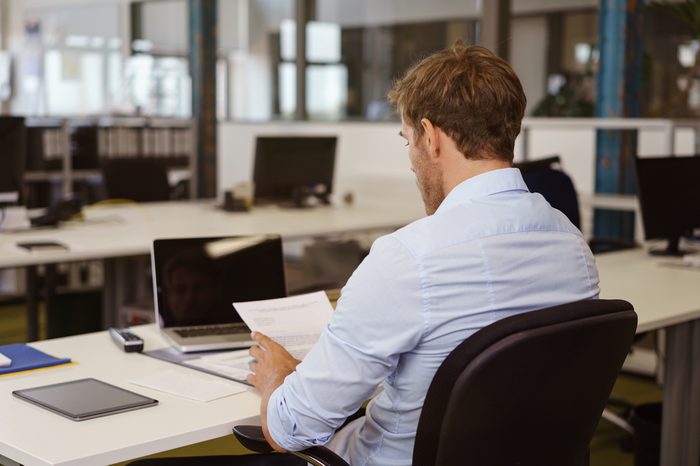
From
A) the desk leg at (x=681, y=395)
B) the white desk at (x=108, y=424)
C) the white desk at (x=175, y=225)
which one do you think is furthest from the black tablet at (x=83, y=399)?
the desk leg at (x=681, y=395)

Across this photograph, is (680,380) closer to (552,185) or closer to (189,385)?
(552,185)

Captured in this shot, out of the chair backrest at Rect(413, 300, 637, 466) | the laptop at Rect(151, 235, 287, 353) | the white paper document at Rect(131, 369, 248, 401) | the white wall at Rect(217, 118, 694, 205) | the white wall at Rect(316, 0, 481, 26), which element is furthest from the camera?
the white wall at Rect(316, 0, 481, 26)

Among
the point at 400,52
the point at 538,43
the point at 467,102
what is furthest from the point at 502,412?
the point at 400,52

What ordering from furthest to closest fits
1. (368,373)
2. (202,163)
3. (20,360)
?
1. (202,163)
2. (20,360)
3. (368,373)

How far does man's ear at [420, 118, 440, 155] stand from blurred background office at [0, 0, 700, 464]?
0.21 metres

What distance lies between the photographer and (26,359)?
2.08 m

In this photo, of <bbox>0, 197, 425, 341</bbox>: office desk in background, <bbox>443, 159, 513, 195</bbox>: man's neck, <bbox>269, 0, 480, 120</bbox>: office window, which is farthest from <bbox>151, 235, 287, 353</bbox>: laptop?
<bbox>269, 0, 480, 120</bbox>: office window

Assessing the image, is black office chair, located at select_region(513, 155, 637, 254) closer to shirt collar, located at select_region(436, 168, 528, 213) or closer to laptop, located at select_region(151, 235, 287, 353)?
laptop, located at select_region(151, 235, 287, 353)

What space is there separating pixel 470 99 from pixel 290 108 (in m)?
6.49

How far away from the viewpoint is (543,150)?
6.29 m

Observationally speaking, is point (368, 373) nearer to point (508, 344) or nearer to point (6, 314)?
point (508, 344)

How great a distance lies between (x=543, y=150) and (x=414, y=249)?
502 centimetres

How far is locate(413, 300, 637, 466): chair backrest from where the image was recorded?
1375 mm

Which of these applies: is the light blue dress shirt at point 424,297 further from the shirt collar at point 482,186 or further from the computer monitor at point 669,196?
the computer monitor at point 669,196
